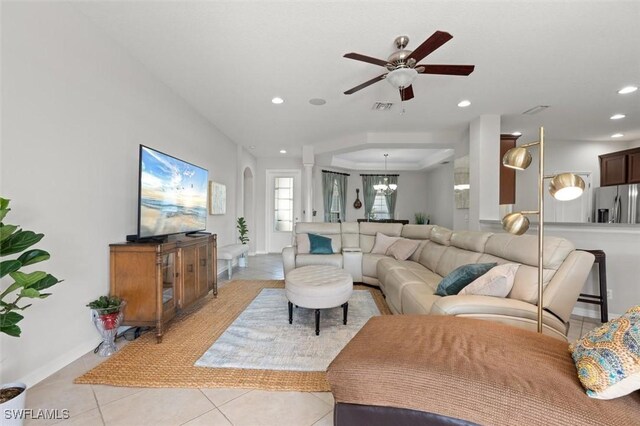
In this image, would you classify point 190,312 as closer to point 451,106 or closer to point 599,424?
point 599,424

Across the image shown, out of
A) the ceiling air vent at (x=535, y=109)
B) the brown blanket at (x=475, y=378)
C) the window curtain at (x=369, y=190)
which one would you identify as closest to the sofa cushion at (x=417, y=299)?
the brown blanket at (x=475, y=378)

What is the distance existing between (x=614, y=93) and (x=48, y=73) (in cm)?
561

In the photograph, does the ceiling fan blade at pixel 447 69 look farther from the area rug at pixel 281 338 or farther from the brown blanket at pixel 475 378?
the area rug at pixel 281 338

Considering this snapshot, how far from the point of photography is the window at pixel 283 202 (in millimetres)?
7348

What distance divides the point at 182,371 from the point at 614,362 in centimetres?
229

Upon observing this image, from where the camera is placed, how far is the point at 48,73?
6.05ft

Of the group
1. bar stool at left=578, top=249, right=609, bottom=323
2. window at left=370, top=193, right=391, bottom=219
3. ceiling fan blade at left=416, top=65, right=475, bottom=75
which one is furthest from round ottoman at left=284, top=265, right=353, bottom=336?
window at left=370, top=193, right=391, bottom=219

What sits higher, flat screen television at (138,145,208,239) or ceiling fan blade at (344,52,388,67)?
ceiling fan blade at (344,52,388,67)

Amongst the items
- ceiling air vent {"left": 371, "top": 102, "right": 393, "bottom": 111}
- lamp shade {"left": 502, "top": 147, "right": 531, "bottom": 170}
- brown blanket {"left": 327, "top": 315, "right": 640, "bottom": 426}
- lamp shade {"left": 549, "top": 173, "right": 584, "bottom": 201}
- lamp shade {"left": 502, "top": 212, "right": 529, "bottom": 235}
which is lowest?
brown blanket {"left": 327, "top": 315, "right": 640, "bottom": 426}

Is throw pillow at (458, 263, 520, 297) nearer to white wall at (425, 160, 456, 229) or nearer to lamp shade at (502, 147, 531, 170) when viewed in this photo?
lamp shade at (502, 147, 531, 170)

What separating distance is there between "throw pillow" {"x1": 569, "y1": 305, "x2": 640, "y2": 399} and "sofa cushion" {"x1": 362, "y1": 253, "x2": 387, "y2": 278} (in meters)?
3.10

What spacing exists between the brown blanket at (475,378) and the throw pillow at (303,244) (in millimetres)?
2929

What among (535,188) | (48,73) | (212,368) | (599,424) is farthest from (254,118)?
(535,188)

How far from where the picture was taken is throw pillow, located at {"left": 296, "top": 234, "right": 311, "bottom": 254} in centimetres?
429
